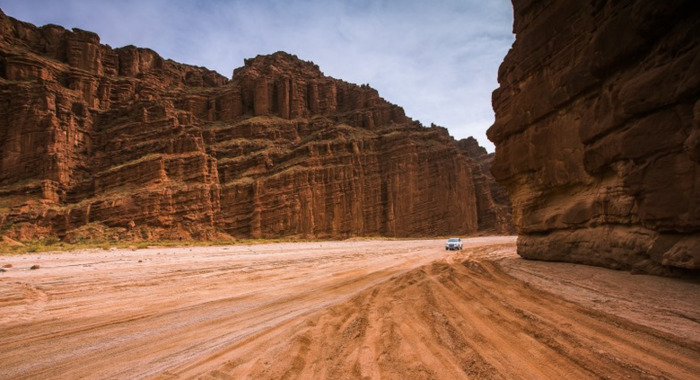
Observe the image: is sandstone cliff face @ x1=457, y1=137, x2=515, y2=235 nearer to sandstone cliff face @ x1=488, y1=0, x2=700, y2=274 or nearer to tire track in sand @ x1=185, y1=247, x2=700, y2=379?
sandstone cliff face @ x1=488, y1=0, x2=700, y2=274

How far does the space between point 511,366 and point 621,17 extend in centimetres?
900

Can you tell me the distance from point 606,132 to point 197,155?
59.7 meters

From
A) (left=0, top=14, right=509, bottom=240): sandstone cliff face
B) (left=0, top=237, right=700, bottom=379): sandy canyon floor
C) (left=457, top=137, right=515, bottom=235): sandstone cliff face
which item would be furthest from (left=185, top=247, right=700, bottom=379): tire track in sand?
(left=457, top=137, right=515, bottom=235): sandstone cliff face

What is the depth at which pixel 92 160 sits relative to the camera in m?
58.5

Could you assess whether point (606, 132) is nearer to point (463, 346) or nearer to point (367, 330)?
point (463, 346)

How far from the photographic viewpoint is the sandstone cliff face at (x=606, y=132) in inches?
246

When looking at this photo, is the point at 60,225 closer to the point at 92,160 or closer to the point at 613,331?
the point at 92,160

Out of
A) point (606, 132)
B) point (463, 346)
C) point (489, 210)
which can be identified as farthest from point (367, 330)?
point (489, 210)

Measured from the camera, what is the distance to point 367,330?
14.5ft

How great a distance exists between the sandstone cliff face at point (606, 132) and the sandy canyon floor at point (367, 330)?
1.33m

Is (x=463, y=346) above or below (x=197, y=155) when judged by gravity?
below

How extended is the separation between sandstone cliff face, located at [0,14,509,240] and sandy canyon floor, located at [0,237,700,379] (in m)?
45.8

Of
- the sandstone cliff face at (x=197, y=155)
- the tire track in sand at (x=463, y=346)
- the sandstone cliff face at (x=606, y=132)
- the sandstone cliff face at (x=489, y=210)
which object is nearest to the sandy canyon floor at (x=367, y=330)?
the tire track in sand at (x=463, y=346)

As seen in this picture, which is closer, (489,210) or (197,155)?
(197,155)
